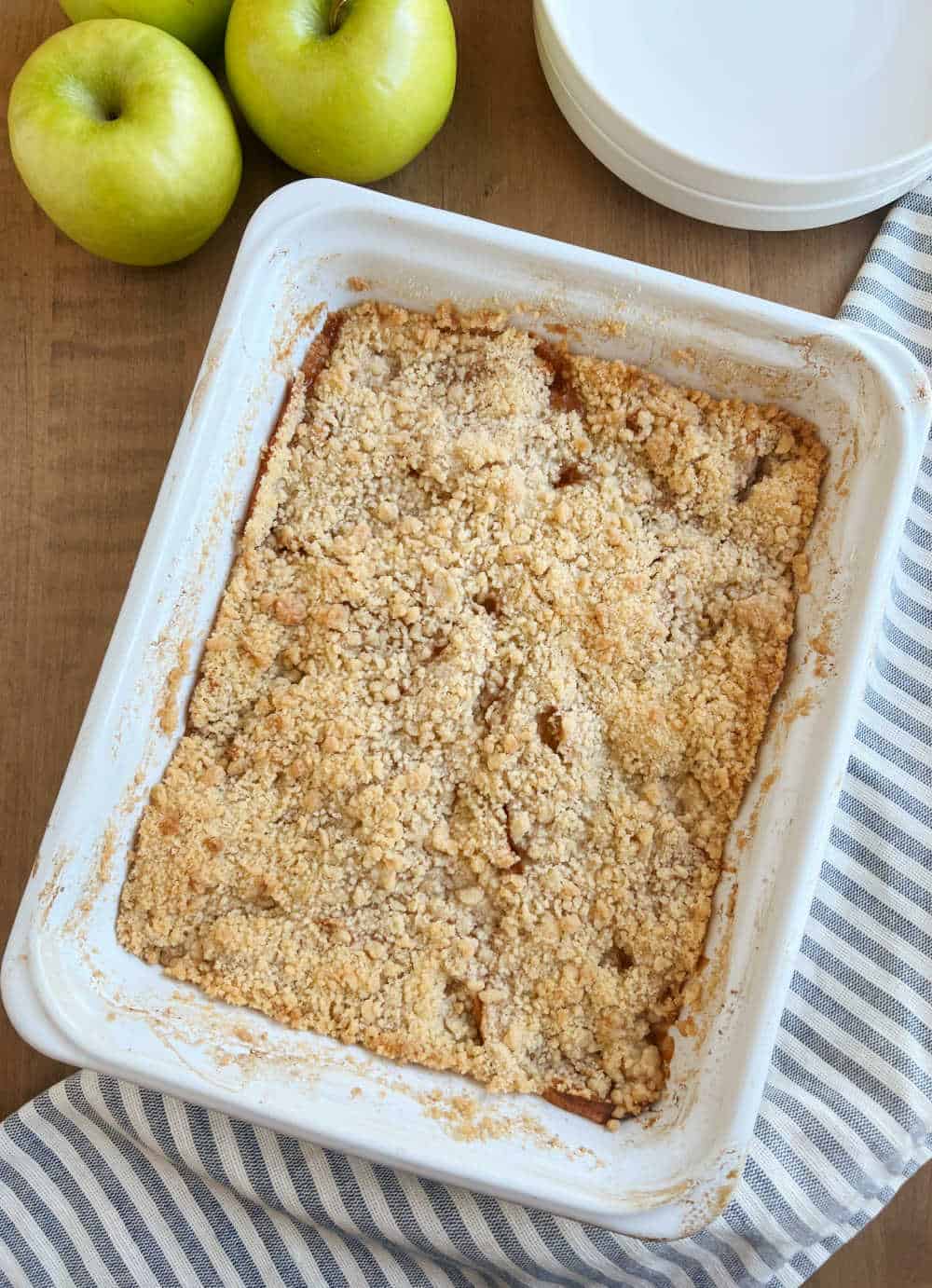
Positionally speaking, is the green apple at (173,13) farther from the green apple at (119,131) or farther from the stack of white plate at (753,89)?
the stack of white plate at (753,89)

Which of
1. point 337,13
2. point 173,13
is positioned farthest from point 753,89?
point 173,13

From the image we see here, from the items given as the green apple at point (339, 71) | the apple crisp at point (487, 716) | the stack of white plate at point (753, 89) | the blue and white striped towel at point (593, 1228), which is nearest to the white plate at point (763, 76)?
the stack of white plate at point (753, 89)

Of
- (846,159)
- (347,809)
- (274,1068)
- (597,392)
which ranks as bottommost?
(274,1068)

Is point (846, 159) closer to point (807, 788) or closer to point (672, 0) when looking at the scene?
point (672, 0)

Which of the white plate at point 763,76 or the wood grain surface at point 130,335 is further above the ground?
the white plate at point 763,76

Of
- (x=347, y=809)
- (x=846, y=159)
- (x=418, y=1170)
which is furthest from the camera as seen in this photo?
(x=846, y=159)

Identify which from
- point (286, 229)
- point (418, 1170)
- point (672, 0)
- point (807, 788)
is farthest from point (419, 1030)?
point (672, 0)
